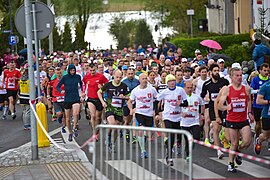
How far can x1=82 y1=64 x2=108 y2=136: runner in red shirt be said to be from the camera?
1772cm

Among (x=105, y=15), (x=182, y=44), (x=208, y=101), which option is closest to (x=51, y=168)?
(x=208, y=101)

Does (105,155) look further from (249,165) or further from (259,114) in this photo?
(259,114)

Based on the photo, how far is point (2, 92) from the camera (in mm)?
25312

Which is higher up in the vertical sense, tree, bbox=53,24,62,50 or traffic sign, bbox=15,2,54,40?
tree, bbox=53,24,62,50

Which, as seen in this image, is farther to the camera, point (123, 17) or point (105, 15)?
point (105, 15)

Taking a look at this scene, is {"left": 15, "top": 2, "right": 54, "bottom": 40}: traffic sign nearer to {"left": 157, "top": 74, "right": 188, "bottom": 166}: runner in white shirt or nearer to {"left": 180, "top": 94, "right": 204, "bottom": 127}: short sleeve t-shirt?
{"left": 157, "top": 74, "right": 188, "bottom": 166}: runner in white shirt

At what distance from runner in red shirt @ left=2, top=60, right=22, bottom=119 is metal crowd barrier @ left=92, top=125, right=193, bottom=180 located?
15091mm

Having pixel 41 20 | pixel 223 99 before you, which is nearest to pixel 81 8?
pixel 41 20

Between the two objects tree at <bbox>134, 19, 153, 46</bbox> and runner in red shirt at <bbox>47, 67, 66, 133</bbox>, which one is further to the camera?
tree at <bbox>134, 19, 153, 46</bbox>

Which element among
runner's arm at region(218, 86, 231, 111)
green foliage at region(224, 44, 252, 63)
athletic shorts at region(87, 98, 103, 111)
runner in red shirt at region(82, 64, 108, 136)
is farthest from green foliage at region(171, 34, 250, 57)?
runner's arm at region(218, 86, 231, 111)

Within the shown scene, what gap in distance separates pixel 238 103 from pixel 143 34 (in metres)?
63.9

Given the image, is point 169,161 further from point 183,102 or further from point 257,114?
point 257,114

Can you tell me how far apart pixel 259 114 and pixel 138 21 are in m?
63.4

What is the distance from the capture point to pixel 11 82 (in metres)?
24.2
